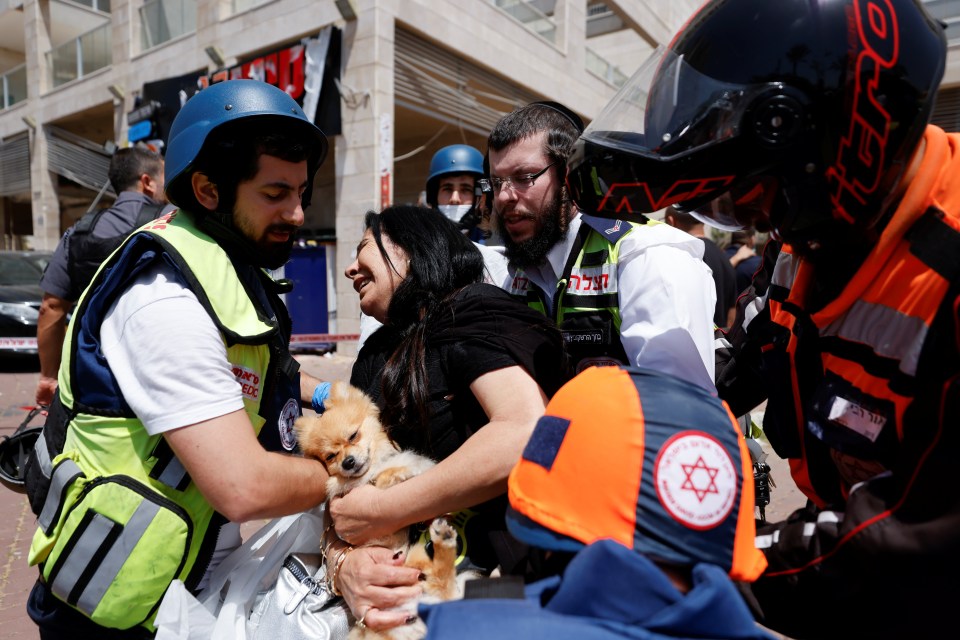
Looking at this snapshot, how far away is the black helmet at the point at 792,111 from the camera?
46.8 inches

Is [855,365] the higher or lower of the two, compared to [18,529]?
higher

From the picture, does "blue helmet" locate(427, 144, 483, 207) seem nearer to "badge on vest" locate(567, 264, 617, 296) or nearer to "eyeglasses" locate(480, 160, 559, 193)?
"eyeglasses" locate(480, 160, 559, 193)

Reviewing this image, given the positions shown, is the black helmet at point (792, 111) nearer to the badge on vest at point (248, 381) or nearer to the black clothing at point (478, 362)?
the black clothing at point (478, 362)

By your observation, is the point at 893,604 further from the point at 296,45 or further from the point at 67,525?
the point at 296,45

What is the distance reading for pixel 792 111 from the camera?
4.06 feet

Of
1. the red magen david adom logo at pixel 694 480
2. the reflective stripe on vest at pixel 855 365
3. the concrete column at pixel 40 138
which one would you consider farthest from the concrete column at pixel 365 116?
the concrete column at pixel 40 138

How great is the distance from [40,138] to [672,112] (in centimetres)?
2389

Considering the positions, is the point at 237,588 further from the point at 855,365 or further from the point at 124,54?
the point at 124,54

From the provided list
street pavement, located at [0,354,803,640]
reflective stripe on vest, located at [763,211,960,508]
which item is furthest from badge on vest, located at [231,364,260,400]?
street pavement, located at [0,354,803,640]

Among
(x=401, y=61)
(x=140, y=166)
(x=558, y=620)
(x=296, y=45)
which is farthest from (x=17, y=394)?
(x=558, y=620)

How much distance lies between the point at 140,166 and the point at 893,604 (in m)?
5.15

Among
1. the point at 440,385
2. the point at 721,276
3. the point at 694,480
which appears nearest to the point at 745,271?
the point at 721,276

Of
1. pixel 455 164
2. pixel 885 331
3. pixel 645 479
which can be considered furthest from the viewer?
pixel 455 164

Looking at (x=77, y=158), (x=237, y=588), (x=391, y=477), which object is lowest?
(x=237, y=588)
